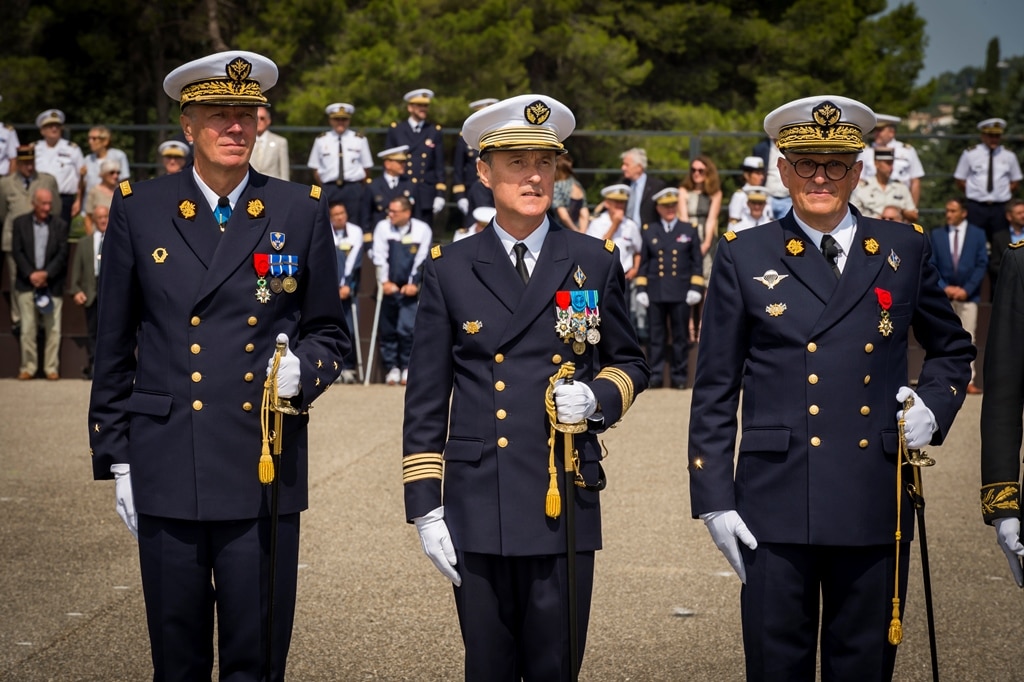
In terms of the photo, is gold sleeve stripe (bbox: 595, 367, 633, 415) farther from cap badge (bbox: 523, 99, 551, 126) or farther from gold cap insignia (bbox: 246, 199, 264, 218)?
gold cap insignia (bbox: 246, 199, 264, 218)

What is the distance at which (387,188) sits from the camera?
1683cm

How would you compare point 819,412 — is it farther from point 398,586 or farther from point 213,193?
point 398,586

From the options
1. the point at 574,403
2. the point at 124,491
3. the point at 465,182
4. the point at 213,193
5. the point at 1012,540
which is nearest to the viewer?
the point at 574,403

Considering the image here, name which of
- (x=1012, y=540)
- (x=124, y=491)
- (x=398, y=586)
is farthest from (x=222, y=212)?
(x=398, y=586)

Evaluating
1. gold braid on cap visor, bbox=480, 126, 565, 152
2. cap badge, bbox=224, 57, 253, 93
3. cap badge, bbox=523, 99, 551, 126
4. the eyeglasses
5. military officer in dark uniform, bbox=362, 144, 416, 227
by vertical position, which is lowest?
the eyeglasses

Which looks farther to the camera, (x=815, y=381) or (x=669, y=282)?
(x=669, y=282)

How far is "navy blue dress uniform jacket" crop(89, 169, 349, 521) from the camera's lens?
4.58m

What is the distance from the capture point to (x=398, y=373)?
15.6 meters

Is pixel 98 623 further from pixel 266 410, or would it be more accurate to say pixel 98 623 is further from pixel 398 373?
pixel 398 373

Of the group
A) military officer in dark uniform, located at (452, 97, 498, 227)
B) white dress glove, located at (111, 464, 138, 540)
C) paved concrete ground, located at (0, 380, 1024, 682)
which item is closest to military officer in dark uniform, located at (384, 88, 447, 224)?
military officer in dark uniform, located at (452, 97, 498, 227)

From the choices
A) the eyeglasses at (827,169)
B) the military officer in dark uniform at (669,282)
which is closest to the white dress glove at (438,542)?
the eyeglasses at (827,169)

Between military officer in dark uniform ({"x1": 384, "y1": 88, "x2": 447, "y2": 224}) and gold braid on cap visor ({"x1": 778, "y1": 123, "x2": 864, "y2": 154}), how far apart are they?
13033 mm

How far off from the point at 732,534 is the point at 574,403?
675mm

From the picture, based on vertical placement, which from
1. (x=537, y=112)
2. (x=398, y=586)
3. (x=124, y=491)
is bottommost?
(x=398, y=586)
